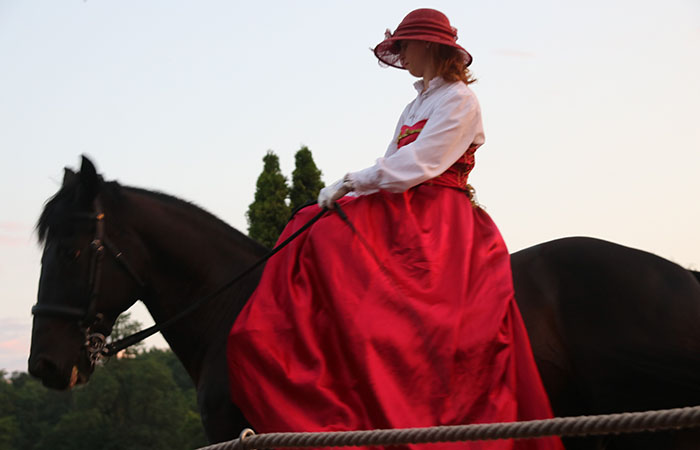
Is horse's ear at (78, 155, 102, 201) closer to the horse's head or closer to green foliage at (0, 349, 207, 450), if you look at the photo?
the horse's head

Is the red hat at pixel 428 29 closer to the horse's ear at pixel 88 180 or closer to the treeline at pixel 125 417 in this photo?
the horse's ear at pixel 88 180

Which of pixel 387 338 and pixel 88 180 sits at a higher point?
pixel 88 180

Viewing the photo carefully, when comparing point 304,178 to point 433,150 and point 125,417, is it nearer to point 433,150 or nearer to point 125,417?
point 433,150

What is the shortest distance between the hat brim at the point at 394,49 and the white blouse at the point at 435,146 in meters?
0.22

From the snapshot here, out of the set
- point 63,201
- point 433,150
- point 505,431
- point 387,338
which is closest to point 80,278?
point 63,201

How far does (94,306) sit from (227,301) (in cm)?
69

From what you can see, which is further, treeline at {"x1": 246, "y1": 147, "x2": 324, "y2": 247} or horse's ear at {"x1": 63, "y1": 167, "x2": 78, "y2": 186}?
treeline at {"x1": 246, "y1": 147, "x2": 324, "y2": 247}

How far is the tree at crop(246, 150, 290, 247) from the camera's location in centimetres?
1852

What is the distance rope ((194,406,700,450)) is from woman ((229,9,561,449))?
1.98 feet

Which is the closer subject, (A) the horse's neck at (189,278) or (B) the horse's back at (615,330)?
(B) the horse's back at (615,330)

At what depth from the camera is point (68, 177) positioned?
4051mm

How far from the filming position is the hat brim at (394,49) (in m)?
4.01

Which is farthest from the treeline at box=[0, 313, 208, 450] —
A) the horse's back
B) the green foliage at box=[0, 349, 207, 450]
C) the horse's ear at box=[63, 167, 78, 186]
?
the horse's back

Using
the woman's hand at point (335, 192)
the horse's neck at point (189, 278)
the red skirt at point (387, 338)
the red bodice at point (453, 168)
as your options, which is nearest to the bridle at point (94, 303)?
the horse's neck at point (189, 278)
